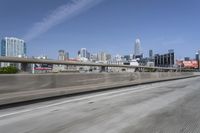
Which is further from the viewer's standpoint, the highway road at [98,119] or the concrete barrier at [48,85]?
the concrete barrier at [48,85]

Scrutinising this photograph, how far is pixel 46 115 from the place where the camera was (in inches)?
315

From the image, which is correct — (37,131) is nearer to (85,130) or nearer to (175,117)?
(85,130)

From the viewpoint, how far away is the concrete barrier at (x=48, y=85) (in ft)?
31.9

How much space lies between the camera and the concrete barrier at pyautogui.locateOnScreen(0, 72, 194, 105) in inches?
383

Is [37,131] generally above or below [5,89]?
below

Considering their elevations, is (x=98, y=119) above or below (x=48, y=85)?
below

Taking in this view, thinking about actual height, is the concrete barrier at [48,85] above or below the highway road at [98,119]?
above

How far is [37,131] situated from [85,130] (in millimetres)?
962

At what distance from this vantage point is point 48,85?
12.0 m

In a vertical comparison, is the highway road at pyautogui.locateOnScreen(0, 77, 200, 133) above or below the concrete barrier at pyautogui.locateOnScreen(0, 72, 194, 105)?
below

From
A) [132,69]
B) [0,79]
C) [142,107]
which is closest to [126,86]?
[132,69]

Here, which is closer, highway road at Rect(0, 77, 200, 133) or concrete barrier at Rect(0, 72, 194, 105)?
highway road at Rect(0, 77, 200, 133)

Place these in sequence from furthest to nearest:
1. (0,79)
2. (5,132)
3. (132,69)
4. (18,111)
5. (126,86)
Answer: (132,69), (126,86), (0,79), (18,111), (5,132)

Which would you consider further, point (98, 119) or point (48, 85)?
point (48, 85)
